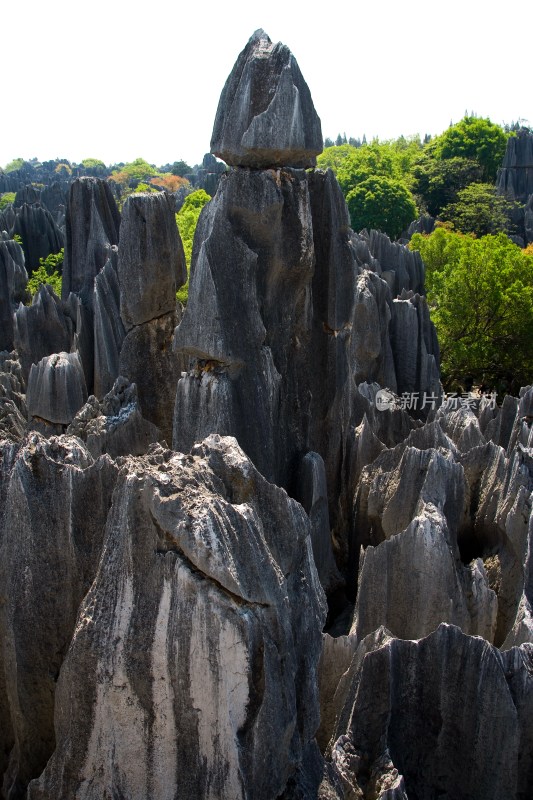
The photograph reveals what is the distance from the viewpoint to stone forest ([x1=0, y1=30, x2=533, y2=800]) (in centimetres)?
355

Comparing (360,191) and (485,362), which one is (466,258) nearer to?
(485,362)

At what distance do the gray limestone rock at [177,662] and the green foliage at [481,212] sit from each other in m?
36.3

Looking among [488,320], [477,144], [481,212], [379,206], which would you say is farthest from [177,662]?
[477,144]

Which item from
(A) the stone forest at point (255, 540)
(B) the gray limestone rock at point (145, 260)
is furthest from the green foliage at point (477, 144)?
(B) the gray limestone rock at point (145, 260)

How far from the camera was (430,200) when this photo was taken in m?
46.4

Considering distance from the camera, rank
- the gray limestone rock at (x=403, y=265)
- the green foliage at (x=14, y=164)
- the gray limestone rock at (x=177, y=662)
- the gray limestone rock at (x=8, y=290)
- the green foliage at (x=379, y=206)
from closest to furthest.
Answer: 1. the gray limestone rock at (x=177, y=662)
2. the gray limestone rock at (x=8, y=290)
3. the gray limestone rock at (x=403, y=265)
4. the green foliage at (x=379, y=206)
5. the green foliage at (x=14, y=164)

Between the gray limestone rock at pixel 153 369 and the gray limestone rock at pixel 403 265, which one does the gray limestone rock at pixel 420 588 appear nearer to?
the gray limestone rock at pixel 153 369

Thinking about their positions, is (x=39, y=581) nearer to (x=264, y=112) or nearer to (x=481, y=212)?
(x=264, y=112)

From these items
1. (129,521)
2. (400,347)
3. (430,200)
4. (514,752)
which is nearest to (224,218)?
(129,521)

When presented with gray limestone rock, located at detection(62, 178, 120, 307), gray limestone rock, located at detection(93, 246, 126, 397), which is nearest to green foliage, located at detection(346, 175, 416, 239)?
gray limestone rock, located at detection(62, 178, 120, 307)

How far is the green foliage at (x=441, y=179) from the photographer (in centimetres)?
4609

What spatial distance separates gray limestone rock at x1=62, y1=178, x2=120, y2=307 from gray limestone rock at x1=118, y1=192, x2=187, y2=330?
18.9ft

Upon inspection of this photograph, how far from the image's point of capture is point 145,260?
33.8 feet

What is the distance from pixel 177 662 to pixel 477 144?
171ft
